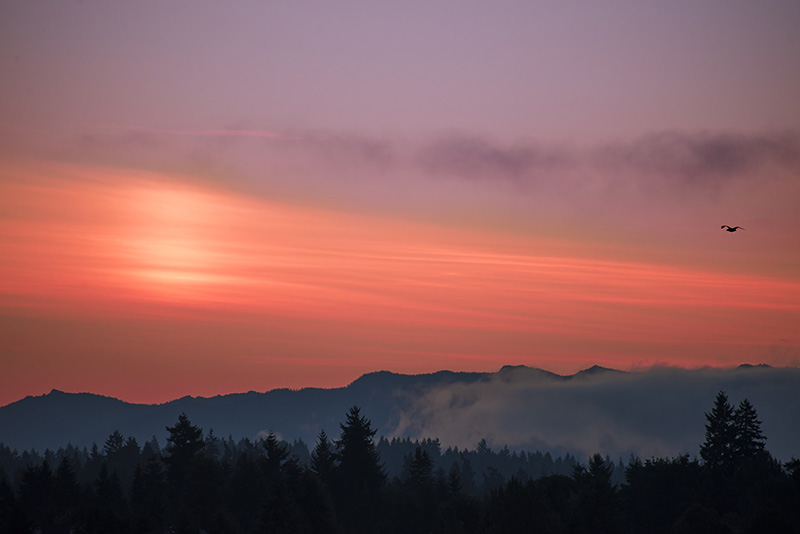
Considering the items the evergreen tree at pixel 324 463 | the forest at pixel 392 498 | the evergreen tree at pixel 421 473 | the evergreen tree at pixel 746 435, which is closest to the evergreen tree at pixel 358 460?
the forest at pixel 392 498

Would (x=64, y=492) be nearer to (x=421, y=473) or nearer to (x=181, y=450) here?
(x=181, y=450)

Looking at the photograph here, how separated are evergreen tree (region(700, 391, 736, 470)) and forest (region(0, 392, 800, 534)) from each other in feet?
0.59

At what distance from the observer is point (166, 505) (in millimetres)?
140625

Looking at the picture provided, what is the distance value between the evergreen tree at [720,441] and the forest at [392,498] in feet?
0.59

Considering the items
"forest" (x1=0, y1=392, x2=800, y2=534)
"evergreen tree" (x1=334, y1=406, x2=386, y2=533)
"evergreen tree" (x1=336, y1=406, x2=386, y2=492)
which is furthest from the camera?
"evergreen tree" (x1=336, y1=406, x2=386, y2=492)

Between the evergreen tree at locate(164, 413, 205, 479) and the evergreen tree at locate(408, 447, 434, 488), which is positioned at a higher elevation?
the evergreen tree at locate(164, 413, 205, 479)

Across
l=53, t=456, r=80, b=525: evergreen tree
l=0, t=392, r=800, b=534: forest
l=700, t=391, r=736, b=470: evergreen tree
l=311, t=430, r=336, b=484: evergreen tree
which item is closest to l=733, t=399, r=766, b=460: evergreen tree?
l=0, t=392, r=800, b=534: forest

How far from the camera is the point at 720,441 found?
147 meters

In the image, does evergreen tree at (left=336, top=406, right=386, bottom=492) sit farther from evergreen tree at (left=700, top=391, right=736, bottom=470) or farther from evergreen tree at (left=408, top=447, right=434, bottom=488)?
evergreen tree at (left=700, top=391, right=736, bottom=470)

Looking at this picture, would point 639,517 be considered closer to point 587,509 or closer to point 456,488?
point 587,509

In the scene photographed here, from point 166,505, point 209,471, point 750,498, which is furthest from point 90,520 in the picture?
point 750,498

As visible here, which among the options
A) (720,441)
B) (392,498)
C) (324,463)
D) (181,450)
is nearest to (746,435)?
(720,441)

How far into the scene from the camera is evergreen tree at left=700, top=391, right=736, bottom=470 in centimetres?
14400

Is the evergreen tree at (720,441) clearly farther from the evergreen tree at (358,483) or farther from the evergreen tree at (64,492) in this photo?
the evergreen tree at (64,492)
